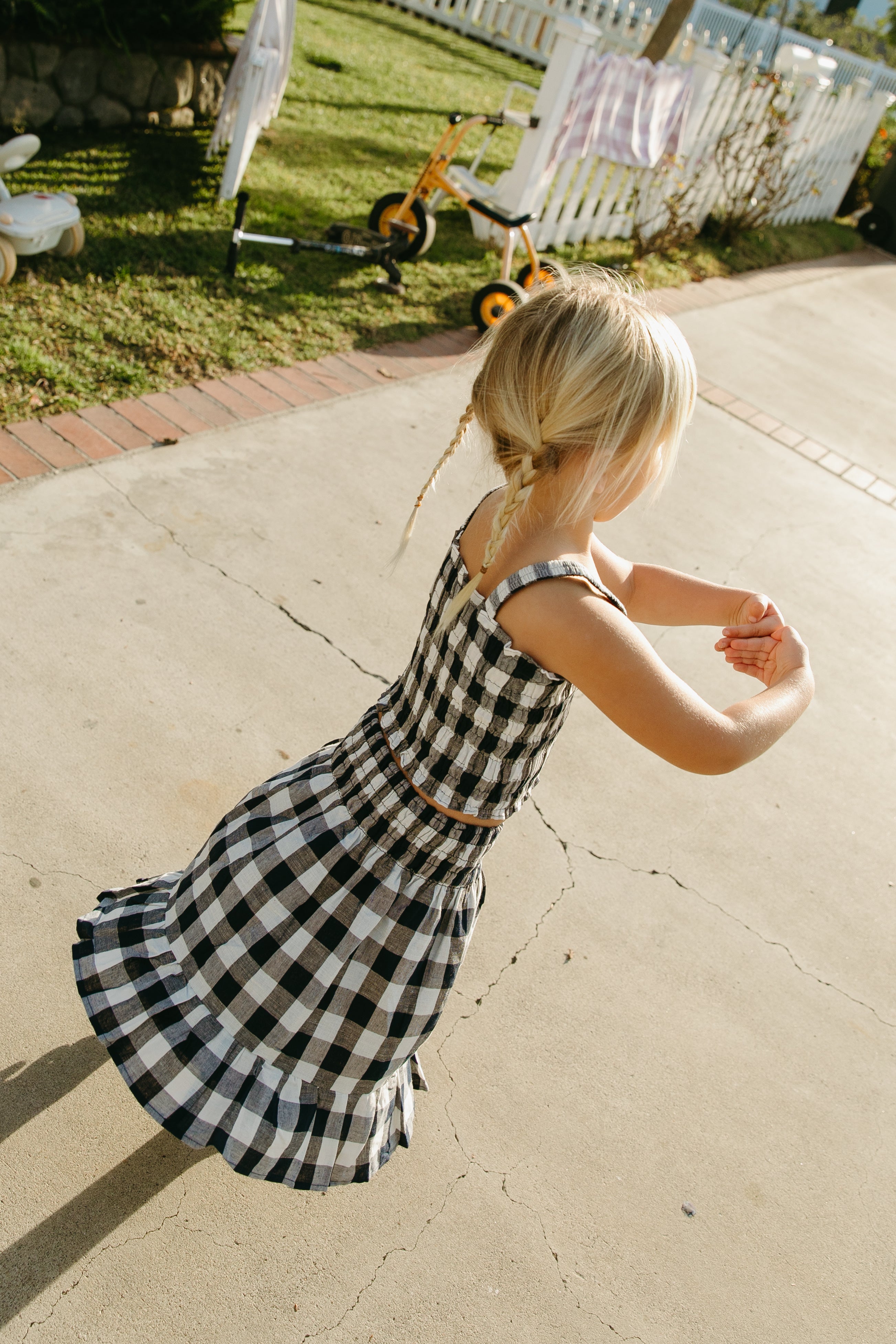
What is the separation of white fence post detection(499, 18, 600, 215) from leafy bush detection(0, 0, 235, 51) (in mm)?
1928

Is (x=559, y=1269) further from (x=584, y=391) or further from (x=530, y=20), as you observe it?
(x=530, y=20)

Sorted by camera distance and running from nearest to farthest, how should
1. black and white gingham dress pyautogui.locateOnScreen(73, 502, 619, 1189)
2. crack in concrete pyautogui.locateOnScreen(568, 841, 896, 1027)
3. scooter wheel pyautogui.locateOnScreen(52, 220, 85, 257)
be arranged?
black and white gingham dress pyautogui.locateOnScreen(73, 502, 619, 1189), crack in concrete pyautogui.locateOnScreen(568, 841, 896, 1027), scooter wheel pyautogui.locateOnScreen(52, 220, 85, 257)

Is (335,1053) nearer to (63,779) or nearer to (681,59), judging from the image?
(63,779)

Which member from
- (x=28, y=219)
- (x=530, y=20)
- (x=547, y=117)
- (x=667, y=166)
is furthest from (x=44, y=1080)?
(x=530, y=20)

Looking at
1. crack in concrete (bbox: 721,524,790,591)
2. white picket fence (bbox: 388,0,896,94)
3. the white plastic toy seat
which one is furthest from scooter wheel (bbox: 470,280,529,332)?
white picket fence (bbox: 388,0,896,94)

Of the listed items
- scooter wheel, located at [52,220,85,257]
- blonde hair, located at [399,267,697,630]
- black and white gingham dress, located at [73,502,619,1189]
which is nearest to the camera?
blonde hair, located at [399,267,697,630]

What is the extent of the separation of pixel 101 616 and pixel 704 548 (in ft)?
8.31

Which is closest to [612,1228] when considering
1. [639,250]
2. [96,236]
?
[96,236]

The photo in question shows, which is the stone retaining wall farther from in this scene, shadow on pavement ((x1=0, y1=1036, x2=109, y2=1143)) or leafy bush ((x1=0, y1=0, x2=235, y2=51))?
shadow on pavement ((x1=0, y1=1036, x2=109, y2=1143))

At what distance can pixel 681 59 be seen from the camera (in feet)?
31.4

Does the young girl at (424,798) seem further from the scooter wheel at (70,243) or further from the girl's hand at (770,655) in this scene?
the scooter wheel at (70,243)

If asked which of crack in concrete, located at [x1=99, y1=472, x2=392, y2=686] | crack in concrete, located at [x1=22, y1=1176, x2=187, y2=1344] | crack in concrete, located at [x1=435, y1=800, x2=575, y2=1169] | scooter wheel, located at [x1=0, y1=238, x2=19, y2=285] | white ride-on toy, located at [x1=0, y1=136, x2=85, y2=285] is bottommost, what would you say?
crack in concrete, located at [x1=22, y1=1176, x2=187, y2=1344]

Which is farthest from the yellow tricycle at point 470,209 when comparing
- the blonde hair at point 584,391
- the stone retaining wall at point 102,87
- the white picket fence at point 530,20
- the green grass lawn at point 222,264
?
the white picket fence at point 530,20

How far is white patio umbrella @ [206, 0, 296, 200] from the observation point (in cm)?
485
